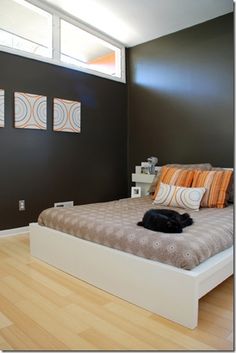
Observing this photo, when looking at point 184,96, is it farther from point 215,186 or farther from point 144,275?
point 144,275

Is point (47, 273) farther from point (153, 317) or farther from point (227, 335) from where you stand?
point (227, 335)

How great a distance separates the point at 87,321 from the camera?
1604 millimetres

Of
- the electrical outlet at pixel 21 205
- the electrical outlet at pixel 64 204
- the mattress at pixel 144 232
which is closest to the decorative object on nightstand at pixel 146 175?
the electrical outlet at pixel 64 204

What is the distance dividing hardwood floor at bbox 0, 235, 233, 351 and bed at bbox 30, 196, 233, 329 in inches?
3.6

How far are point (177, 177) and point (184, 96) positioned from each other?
1.52 m

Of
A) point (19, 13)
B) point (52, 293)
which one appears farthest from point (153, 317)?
point (19, 13)

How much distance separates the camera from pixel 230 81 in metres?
3.48

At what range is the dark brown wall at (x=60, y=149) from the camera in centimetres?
327

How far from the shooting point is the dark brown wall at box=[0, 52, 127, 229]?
3268mm

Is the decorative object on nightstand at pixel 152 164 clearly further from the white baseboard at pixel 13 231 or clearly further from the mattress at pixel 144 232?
the white baseboard at pixel 13 231

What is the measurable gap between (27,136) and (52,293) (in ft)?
6.88

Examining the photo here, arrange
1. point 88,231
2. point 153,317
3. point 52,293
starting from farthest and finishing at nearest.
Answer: point 88,231 → point 52,293 → point 153,317

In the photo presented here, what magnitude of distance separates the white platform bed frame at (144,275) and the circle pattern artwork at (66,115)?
1.80 m

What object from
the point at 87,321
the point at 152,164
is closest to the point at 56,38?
the point at 152,164
